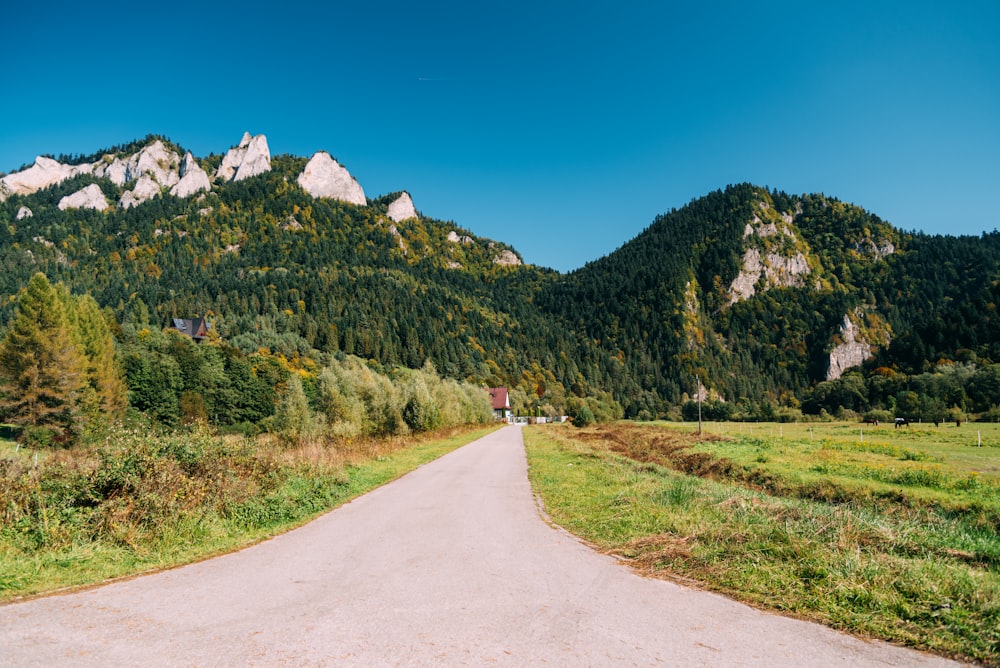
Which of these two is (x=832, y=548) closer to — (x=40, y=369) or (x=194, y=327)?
(x=40, y=369)

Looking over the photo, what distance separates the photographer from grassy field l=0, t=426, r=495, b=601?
746 cm

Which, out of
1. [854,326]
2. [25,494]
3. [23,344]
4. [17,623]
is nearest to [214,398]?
[23,344]

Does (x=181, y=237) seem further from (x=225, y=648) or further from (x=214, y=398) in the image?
(x=225, y=648)

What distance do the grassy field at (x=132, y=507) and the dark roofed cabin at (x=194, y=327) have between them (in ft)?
386

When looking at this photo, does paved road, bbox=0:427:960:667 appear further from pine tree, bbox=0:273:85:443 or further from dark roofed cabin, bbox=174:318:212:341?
dark roofed cabin, bbox=174:318:212:341

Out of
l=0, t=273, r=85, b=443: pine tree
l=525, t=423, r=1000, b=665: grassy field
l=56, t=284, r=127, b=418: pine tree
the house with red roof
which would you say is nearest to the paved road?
l=525, t=423, r=1000, b=665: grassy field

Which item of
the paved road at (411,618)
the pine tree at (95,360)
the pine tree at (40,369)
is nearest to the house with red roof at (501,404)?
the pine tree at (95,360)

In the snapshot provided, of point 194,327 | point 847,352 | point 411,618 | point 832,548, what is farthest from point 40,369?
point 847,352

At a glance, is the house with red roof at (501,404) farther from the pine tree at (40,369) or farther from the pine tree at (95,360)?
the pine tree at (40,369)

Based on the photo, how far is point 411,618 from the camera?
5.47m

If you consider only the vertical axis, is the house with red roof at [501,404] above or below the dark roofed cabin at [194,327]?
below

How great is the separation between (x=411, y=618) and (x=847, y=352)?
22996cm

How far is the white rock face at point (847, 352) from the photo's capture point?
187m

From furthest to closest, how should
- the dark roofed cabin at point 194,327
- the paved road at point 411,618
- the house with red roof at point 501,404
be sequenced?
1. the dark roofed cabin at point 194,327
2. the house with red roof at point 501,404
3. the paved road at point 411,618
